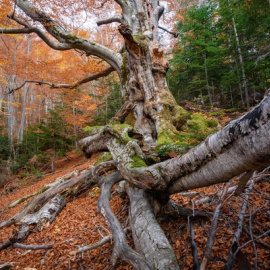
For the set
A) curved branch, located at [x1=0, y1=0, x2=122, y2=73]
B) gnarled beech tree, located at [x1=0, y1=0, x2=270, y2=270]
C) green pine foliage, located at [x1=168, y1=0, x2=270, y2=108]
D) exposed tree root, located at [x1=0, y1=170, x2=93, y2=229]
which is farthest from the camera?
green pine foliage, located at [x1=168, y1=0, x2=270, y2=108]

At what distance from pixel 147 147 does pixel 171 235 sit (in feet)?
6.41

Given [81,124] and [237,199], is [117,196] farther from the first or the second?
[81,124]

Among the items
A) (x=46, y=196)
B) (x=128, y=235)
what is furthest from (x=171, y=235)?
(x=46, y=196)

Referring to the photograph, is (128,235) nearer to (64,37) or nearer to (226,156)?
(226,156)

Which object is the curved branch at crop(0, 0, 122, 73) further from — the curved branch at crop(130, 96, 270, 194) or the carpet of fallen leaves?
the curved branch at crop(130, 96, 270, 194)

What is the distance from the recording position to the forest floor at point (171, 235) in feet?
6.20

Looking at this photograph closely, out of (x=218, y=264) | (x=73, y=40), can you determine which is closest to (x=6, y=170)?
(x=73, y=40)

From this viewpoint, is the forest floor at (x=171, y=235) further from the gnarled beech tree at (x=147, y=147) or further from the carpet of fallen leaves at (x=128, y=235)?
the gnarled beech tree at (x=147, y=147)

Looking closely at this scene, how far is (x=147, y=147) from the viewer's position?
3.95 meters

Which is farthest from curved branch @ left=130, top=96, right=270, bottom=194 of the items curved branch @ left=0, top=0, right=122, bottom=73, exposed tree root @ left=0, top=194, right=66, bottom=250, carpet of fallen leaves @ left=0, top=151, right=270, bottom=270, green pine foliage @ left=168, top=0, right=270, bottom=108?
green pine foliage @ left=168, top=0, right=270, bottom=108

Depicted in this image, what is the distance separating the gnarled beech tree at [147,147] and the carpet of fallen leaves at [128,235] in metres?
0.35

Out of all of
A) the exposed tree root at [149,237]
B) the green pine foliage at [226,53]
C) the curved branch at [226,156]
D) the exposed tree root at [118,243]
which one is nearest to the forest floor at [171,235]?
the exposed tree root at [149,237]

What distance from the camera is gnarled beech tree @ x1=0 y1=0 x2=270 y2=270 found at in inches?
47.6

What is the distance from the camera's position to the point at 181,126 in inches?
213
